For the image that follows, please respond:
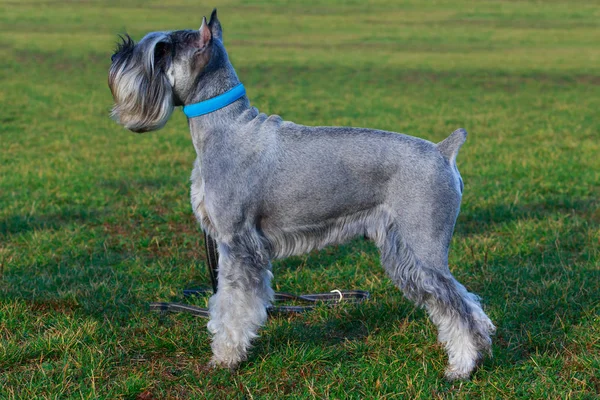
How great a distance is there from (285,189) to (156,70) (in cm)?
119

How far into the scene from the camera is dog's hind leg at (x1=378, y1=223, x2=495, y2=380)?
5.11 m

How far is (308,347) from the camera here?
5656 millimetres

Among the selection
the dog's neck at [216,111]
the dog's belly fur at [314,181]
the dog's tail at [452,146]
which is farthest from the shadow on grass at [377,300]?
the dog's neck at [216,111]

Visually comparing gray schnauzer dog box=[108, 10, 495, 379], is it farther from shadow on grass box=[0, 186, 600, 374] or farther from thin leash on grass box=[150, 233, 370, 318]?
thin leash on grass box=[150, 233, 370, 318]

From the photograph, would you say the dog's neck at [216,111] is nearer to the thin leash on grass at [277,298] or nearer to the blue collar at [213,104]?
the blue collar at [213,104]

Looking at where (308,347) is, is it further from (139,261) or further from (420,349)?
(139,261)

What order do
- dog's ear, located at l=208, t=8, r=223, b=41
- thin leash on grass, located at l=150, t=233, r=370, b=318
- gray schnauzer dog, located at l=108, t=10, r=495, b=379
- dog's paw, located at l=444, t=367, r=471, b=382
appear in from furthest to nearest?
thin leash on grass, located at l=150, t=233, r=370, b=318 < dog's ear, located at l=208, t=8, r=223, b=41 < dog's paw, located at l=444, t=367, r=471, b=382 < gray schnauzer dog, located at l=108, t=10, r=495, b=379

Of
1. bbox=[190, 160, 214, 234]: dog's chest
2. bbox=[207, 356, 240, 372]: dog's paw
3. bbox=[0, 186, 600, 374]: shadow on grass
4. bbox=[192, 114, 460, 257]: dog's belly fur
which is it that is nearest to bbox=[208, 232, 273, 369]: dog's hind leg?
bbox=[207, 356, 240, 372]: dog's paw

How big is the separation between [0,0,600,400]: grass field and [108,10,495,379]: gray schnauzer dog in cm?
46

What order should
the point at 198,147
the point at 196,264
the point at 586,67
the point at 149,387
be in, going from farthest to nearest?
the point at 586,67, the point at 196,264, the point at 198,147, the point at 149,387

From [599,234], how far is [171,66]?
552 cm

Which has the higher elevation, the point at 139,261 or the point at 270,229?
the point at 270,229

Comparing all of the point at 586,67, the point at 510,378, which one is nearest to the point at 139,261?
the point at 510,378

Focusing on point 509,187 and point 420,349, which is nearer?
point 420,349
